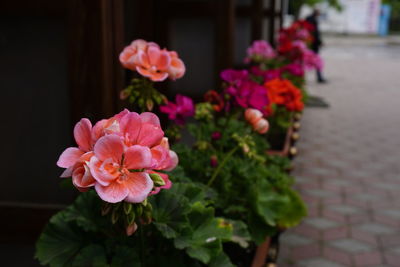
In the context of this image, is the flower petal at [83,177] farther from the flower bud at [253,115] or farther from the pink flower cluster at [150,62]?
the flower bud at [253,115]

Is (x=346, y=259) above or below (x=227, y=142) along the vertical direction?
below

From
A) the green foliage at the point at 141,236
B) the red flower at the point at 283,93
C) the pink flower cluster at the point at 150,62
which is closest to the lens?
the green foliage at the point at 141,236

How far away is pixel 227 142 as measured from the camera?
222 centimetres

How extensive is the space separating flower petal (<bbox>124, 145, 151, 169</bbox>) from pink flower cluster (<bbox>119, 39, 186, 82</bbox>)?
1.80 ft

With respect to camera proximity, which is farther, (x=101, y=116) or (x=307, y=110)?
(x=307, y=110)

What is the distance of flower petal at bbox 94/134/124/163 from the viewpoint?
3.18 feet

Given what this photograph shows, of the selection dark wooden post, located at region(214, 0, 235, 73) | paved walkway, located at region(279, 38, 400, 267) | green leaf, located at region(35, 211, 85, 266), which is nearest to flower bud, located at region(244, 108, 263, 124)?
green leaf, located at region(35, 211, 85, 266)

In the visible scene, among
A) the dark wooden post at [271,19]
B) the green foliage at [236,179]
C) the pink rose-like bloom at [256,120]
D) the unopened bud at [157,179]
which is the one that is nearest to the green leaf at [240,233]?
the green foliage at [236,179]

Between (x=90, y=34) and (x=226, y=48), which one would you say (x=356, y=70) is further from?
(x=90, y=34)

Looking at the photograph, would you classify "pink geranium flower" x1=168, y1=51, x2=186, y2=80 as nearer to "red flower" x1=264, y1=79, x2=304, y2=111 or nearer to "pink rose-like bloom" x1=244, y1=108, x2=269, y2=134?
"pink rose-like bloom" x1=244, y1=108, x2=269, y2=134

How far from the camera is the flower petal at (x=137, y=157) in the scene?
0.98 meters

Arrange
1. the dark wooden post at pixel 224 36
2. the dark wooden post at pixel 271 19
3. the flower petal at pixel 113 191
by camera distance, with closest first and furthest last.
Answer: the flower petal at pixel 113 191, the dark wooden post at pixel 224 36, the dark wooden post at pixel 271 19

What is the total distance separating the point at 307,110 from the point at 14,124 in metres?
6.94

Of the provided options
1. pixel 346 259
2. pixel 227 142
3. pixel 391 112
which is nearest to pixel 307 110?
pixel 391 112
